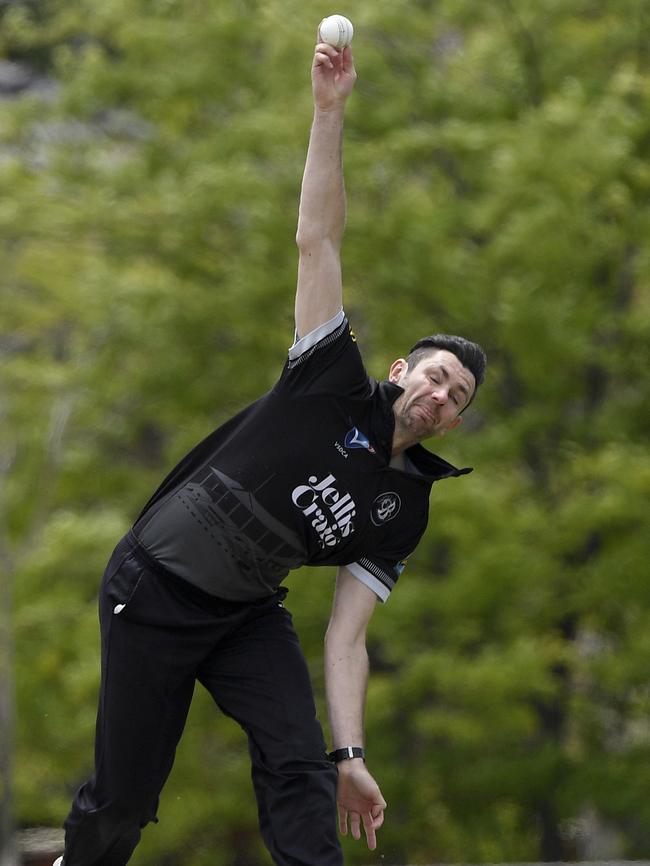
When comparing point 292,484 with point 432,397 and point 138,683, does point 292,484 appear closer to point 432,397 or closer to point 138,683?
point 432,397

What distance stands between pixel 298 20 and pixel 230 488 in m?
8.26

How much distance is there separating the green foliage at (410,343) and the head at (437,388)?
6325 mm

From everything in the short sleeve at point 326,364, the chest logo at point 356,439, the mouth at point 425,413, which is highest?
the short sleeve at point 326,364

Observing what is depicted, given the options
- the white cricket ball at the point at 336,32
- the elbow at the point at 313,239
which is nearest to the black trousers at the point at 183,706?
the elbow at the point at 313,239

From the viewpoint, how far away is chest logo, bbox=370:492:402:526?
362cm

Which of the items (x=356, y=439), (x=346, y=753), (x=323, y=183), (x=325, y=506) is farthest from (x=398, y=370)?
(x=346, y=753)

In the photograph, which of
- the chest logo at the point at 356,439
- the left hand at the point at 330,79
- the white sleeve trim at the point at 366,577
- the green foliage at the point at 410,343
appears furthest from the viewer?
the green foliage at the point at 410,343

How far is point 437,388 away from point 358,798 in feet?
3.64

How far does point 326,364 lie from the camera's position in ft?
11.5

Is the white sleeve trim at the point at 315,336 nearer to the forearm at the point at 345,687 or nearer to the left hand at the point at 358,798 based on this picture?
the forearm at the point at 345,687

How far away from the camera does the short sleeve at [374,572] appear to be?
377 centimetres

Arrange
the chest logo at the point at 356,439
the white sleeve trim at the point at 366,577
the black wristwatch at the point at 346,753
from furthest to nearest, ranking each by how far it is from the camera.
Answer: the white sleeve trim at the point at 366,577 < the black wristwatch at the point at 346,753 < the chest logo at the point at 356,439

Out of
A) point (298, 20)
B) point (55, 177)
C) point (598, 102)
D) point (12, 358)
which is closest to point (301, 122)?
point (298, 20)

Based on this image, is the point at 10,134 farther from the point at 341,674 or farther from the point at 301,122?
the point at 341,674
